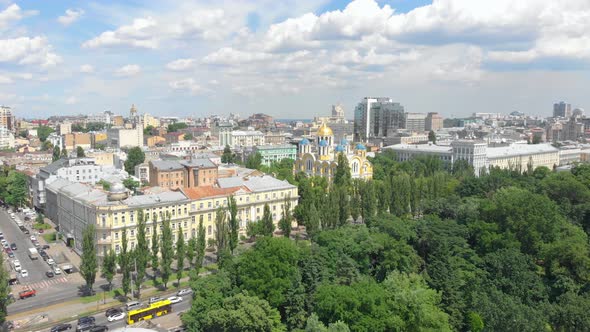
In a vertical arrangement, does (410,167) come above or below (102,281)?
above

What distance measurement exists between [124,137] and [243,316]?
476ft

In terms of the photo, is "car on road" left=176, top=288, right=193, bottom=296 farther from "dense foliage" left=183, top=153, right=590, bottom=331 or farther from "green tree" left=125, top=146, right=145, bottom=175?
"green tree" left=125, top=146, right=145, bottom=175

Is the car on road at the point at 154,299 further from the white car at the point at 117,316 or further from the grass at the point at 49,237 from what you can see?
the grass at the point at 49,237

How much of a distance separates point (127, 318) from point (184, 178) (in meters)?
47.9

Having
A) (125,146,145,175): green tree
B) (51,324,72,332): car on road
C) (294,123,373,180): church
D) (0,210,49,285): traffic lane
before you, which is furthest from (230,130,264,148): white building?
(51,324,72,332): car on road

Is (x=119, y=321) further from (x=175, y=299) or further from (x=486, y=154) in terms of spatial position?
(x=486, y=154)

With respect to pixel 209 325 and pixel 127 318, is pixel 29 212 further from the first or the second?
pixel 209 325

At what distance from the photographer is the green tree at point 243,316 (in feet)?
114

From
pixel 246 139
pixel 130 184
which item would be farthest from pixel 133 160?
pixel 246 139

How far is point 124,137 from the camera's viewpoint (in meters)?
167

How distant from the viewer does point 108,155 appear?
121500mm

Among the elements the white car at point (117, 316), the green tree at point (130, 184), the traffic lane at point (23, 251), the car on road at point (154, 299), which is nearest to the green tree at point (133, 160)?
the green tree at point (130, 184)

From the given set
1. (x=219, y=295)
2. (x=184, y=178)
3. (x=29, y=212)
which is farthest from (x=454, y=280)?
(x=29, y=212)

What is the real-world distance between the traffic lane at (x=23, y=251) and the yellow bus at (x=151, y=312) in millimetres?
18749
